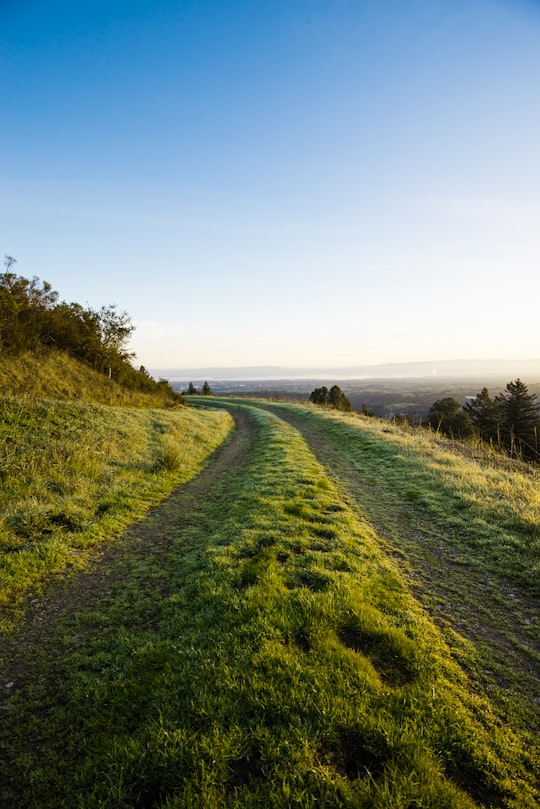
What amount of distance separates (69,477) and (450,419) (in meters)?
43.3

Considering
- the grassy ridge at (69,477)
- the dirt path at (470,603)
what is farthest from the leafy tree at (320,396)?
the dirt path at (470,603)

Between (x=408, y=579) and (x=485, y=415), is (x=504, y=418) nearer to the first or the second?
(x=485, y=415)

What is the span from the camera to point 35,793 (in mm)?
3154

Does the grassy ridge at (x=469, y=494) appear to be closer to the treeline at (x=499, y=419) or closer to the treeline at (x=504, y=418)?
the treeline at (x=499, y=419)

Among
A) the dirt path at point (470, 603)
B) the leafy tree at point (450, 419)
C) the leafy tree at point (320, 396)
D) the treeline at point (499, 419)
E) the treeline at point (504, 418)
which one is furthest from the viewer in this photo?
the leafy tree at point (320, 396)

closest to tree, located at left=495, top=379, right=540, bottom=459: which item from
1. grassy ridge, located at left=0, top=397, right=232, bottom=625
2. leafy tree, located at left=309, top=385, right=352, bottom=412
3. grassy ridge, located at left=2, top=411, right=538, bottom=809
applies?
leafy tree, located at left=309, top=385, right=352, bottom=412

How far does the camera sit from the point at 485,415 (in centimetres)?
4406

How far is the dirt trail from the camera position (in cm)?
487

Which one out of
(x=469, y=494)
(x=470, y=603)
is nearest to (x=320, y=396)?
(x=469, y=494)

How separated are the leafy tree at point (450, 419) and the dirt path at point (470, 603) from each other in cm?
3176

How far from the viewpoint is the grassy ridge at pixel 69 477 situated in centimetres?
717

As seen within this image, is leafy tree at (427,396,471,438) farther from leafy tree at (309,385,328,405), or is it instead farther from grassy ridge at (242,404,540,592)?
grassy ridge at (242,404,540,592)

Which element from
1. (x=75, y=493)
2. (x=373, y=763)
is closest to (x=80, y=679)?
(x=373, y=763)

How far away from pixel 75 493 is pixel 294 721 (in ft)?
28.2
